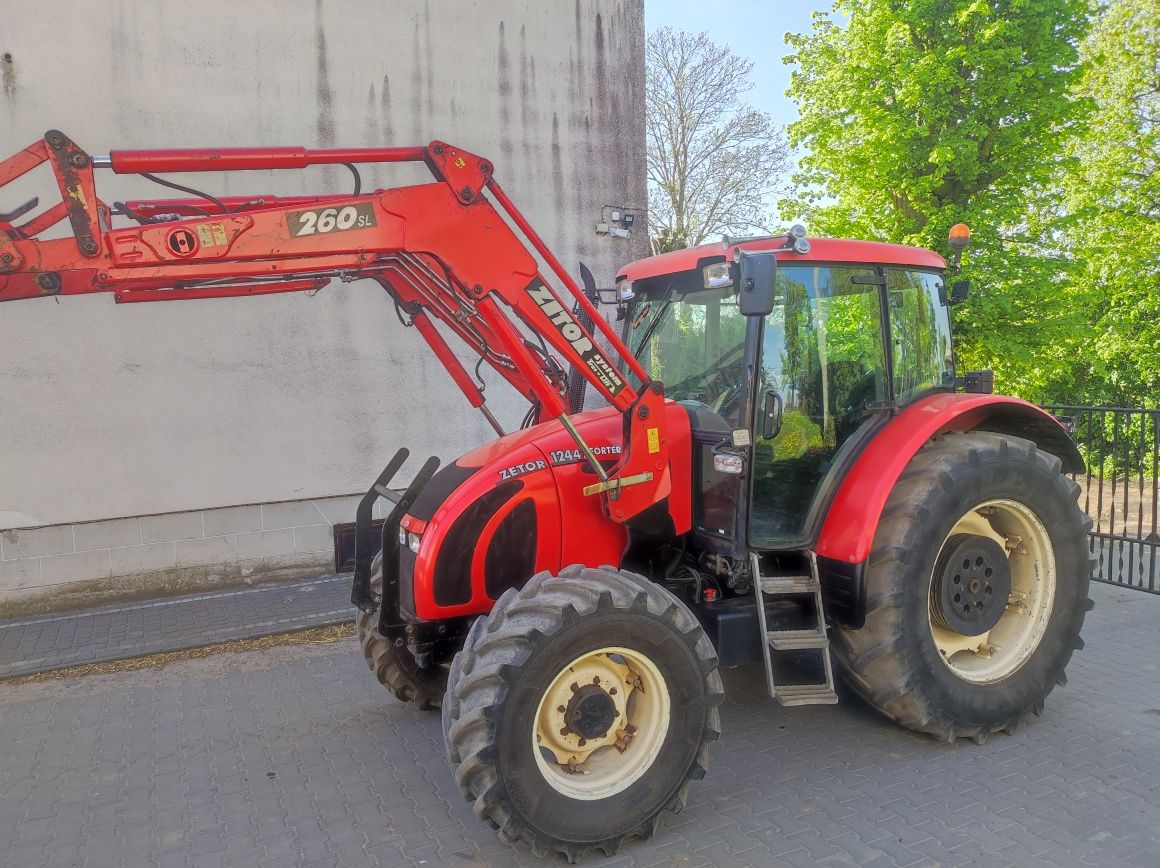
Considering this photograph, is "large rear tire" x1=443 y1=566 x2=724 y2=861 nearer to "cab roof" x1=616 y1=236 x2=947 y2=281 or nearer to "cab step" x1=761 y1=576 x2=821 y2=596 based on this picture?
"cab step" x1=761 y1=576 x2=821 y2=596

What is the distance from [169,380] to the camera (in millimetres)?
6852

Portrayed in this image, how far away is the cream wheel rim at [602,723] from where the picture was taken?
3223 mm

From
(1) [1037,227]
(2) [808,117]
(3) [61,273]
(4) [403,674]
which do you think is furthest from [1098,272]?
(3) [61,273]

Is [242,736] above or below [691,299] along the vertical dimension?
below

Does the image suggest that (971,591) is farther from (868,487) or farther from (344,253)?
(344,253)

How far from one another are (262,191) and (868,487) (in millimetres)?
5623

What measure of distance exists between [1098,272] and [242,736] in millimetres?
14583

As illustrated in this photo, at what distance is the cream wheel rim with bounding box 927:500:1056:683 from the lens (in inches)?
165

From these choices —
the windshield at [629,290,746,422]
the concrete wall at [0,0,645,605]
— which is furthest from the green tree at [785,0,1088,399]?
the windshield at [629,290,746,422]

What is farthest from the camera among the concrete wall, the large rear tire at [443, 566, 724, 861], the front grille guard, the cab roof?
the concrete wall

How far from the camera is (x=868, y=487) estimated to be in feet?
12.7

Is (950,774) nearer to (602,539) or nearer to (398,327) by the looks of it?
(602,539)

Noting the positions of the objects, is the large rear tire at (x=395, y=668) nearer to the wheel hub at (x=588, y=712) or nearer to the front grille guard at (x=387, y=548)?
the front grille guard at (x=387, y=548)

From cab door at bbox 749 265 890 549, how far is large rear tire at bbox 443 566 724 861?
0.92m
